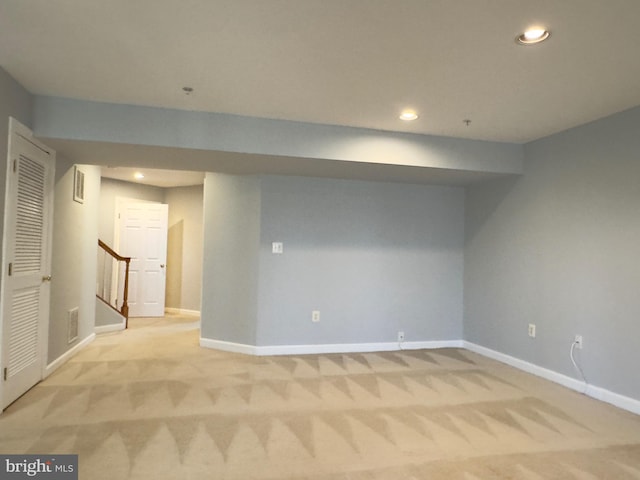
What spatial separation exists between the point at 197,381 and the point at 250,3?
9.72 ft

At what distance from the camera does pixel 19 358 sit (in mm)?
3018

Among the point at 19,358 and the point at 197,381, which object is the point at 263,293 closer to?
the point at 197,381

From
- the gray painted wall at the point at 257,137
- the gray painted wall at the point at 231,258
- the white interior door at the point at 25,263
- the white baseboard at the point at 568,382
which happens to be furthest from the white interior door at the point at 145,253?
the white baseboard at the point at 568,382

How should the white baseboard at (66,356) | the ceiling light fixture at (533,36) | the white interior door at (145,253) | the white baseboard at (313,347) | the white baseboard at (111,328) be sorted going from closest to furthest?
the ceiling light fixture at (533,36) < the white baseboard at (66,356) < the white baseboard at (313,347) < the white baseboard at (111,328) < the white interior door at (145,253)

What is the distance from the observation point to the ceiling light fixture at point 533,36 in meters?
2.08

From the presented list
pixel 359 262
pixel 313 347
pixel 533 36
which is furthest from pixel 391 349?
pixel 533 36

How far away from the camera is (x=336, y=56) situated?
7.87 feet

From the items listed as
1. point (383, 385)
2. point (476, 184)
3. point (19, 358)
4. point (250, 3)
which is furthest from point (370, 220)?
point (19, 358)

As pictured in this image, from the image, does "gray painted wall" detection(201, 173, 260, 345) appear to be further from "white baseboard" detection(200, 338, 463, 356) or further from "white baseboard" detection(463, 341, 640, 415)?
"white baseboard" detection(463, 341, 640, 415)

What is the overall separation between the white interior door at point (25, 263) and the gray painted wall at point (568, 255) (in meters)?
4.52

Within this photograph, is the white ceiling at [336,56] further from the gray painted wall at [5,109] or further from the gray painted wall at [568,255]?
the gray painted wall at [568,255]

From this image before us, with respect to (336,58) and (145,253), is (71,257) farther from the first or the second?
(336,58)

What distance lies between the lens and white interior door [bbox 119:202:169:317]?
677 centimetres

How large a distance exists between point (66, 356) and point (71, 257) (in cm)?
100
